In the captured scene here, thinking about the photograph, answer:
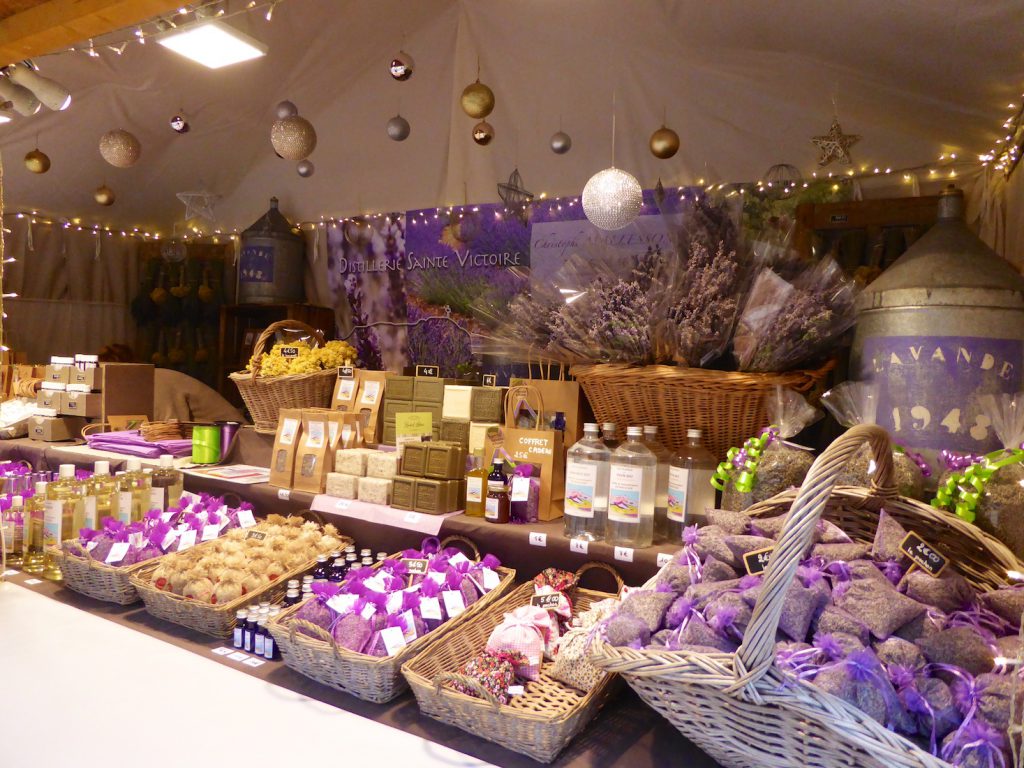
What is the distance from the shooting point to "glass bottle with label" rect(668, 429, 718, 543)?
1.78 metres

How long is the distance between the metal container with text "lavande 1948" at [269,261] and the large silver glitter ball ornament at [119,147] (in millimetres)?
1401

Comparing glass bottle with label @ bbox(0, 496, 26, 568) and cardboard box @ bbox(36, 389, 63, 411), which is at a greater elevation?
cardboard box @ bbox(36, 389, 63, 411)

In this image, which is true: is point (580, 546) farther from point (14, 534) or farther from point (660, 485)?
point (14, 534)

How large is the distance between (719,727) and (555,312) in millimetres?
1230

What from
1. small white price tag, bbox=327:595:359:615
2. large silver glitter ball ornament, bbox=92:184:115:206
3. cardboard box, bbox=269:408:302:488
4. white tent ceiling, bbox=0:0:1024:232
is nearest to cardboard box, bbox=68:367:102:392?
cardboard box, bbox=269:408:302:488

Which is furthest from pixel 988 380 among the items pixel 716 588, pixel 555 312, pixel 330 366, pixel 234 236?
pixel 234 236

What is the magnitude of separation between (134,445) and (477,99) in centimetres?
275

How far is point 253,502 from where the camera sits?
262cm

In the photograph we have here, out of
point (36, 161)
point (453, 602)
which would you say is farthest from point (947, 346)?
point (36, 161)

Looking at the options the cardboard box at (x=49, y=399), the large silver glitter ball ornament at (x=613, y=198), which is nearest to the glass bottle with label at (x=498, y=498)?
the large silver glitter ball ornament at (x=613, y=198)

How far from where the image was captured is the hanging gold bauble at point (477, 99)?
165 inches

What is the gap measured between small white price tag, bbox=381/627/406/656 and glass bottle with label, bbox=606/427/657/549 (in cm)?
60

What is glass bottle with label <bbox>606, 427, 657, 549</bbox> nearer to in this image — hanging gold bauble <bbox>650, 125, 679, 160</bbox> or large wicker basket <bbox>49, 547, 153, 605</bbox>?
large wicker basket <bbox>49, 547, 153, 605</bbox>

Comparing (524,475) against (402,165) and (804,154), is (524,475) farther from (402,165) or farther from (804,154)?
(402,165)
